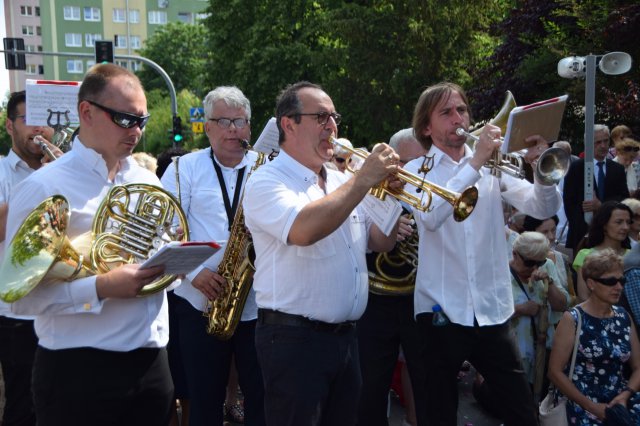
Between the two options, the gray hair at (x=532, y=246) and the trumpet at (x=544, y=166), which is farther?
the gray hair at (x=532, y=246)

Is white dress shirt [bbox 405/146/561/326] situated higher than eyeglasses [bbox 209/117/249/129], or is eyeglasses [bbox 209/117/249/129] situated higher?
eyeglasses [bbox 209/117/249/129]

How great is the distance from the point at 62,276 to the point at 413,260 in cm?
256

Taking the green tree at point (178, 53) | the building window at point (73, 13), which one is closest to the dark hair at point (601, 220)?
the green tree at point (178, 53)

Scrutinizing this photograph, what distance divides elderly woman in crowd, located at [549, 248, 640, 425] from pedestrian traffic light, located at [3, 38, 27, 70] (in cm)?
2047

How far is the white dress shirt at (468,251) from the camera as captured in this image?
13.4 feet

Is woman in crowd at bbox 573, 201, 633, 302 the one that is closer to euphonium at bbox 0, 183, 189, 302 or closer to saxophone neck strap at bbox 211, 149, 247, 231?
saxophone neck strap at bbox 211, 149, 247, 231

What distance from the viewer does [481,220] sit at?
13.7 feet

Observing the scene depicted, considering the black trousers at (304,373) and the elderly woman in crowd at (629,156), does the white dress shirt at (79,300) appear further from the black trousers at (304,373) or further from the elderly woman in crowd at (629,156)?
the elderly woman in crowd at (629,156)

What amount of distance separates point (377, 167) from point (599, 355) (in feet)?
8.29

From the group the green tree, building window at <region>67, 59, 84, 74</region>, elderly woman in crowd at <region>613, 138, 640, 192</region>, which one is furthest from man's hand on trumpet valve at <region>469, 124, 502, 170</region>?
building window at <region>67, 59, 84, 74</region>

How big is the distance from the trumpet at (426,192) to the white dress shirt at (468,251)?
172mm

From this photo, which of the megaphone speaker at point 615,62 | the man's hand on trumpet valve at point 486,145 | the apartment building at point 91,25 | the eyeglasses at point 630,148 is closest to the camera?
the man's hand on trumpet valve at point 486,145

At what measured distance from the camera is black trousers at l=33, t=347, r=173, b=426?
9.95 feet

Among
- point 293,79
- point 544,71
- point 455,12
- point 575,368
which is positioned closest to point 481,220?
point 575,368
